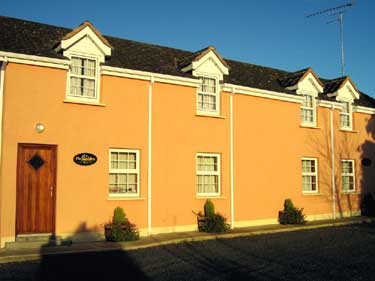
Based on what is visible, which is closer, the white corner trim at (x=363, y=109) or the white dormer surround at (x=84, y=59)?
the white dormer surround at (x=84, y=59)

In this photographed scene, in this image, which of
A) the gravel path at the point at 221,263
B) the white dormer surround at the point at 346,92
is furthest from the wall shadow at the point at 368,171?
the gravel path at the point at 221,263

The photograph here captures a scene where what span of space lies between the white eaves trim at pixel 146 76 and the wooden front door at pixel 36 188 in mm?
3176

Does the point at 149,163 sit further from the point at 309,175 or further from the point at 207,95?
the point at 309,175

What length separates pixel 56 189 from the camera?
13.6 metres

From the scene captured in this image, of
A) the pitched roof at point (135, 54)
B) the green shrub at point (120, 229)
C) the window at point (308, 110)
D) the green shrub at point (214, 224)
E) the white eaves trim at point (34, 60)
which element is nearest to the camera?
the white eaves trim at point (34, 60)

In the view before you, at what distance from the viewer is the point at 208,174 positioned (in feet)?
56.1

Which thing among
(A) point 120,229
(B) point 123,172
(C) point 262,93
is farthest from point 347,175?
(A) point 120,229

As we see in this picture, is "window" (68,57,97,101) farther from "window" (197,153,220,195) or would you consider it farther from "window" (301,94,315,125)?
"window" (301,94,315,125)

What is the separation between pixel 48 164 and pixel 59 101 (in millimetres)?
2005

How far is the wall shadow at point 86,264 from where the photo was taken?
31.1 feet

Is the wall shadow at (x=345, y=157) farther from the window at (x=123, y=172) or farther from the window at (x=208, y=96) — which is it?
the window at (x=123, y=172)

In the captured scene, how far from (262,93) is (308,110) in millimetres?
3396

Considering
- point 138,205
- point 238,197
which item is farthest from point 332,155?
point 138,205

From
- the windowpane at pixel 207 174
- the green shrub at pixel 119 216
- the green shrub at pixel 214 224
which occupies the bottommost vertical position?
the green shrub at pixel 214 224
